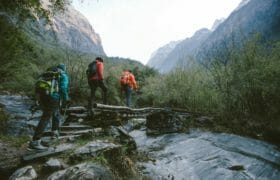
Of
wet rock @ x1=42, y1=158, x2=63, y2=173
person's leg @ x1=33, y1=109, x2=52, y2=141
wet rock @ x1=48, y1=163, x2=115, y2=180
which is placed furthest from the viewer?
person's leg @ x1=33, y1=109, x2=52, y2=141

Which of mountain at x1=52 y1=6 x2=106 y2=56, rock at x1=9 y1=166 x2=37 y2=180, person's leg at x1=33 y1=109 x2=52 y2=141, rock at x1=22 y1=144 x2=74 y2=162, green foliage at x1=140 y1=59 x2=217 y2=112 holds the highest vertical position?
mountain at x1=52 y1=6 x2=106 y2=56

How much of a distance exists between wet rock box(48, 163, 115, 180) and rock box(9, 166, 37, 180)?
0.35 metres

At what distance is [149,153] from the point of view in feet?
29.4

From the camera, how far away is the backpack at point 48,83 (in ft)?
25.0

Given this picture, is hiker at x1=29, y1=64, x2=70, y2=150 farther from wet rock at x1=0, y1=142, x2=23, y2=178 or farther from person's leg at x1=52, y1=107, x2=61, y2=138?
wet rock at x1=0, y1=142, x2=23, y2=178

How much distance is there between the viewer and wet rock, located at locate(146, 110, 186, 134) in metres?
11.6

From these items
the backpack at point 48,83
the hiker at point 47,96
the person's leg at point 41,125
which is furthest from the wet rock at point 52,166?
the backpack at point 48,83

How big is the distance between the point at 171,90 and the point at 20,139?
458 inches

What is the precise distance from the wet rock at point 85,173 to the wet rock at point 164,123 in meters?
5.72

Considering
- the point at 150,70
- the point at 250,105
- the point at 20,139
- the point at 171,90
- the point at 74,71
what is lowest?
the point at 20,139

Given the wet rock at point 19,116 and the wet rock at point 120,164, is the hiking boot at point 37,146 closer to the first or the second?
the wet rock at point 120,164

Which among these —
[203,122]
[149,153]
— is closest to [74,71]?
[203,122]

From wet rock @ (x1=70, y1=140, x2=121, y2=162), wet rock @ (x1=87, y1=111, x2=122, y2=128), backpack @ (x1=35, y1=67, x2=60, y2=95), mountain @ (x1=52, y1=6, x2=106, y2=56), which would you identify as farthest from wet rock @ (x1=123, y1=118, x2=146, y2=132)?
mountain @ (x1=52, y1=6, x2=106, y2=56)

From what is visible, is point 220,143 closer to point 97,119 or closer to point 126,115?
point 97,119
